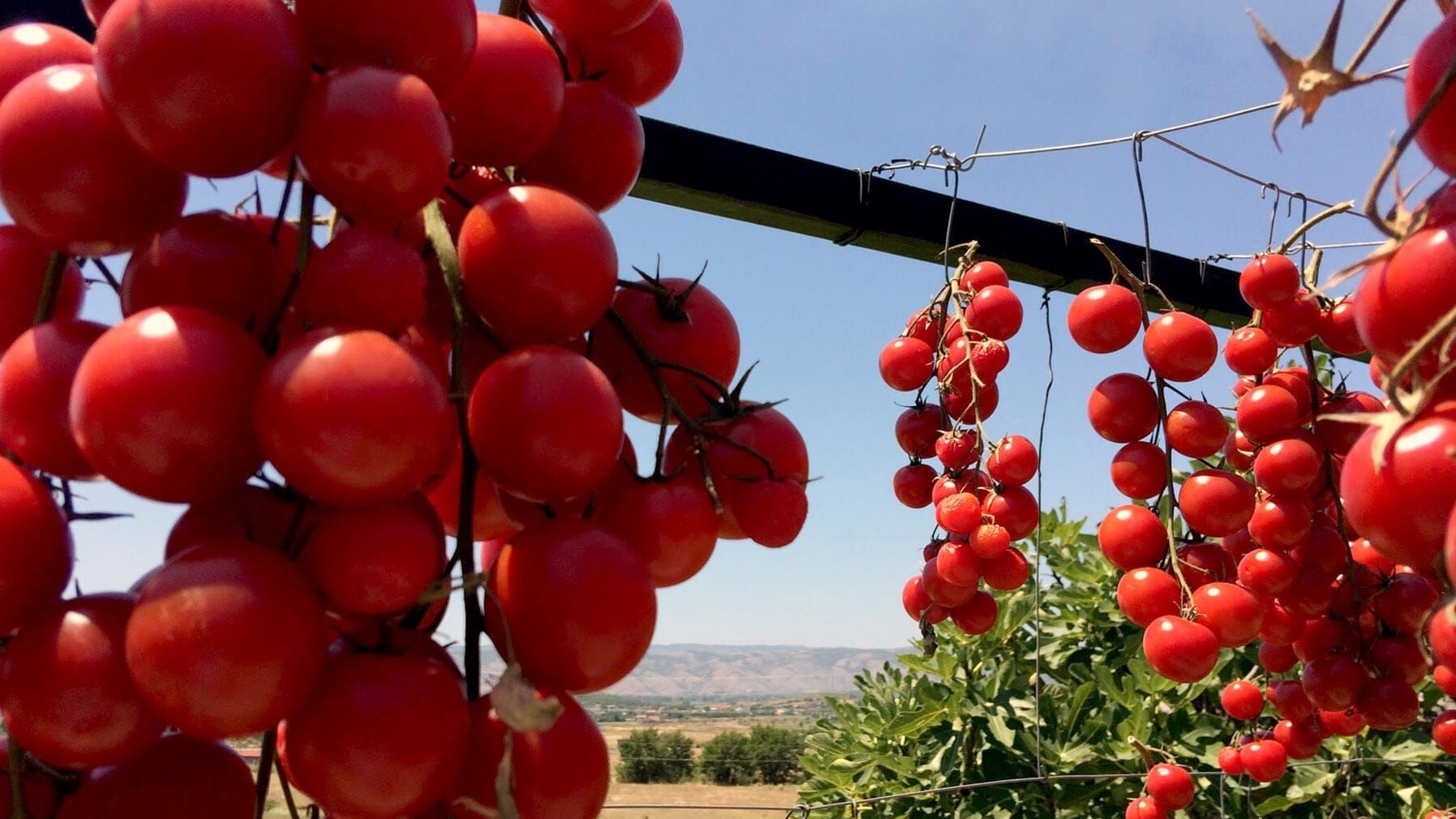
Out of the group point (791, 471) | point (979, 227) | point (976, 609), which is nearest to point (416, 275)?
point (791, 471)

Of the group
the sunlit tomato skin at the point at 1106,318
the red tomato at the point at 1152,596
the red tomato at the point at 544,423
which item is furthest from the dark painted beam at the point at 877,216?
the red tomato at the point at 544,423

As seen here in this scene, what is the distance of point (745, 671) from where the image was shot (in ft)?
136

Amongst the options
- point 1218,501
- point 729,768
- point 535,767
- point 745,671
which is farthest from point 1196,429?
point 745,671

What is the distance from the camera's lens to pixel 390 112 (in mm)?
257

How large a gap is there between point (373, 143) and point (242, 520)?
0.34 feet

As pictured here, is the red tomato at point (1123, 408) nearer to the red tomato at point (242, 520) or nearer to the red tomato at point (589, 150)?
the red tomato at point (589, 150)

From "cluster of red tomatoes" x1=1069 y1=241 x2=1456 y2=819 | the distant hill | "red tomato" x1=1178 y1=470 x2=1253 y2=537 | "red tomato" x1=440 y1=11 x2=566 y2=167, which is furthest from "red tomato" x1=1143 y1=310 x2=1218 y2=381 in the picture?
the distant hill

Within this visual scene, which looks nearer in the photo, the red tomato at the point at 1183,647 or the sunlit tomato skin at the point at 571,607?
the sunlit tomato skin at the point at 571,607

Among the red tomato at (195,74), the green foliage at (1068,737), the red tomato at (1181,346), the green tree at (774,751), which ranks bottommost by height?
the green tree at (774,751)

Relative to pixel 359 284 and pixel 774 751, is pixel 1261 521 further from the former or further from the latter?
pixel 774 751

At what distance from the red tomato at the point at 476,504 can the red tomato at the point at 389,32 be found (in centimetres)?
12

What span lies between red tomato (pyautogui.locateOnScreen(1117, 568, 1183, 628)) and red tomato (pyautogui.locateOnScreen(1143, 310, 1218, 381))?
21 cm

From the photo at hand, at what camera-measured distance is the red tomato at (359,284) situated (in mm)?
254

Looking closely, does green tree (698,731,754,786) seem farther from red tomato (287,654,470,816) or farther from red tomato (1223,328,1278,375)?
red tomato (287,654,470,816)
